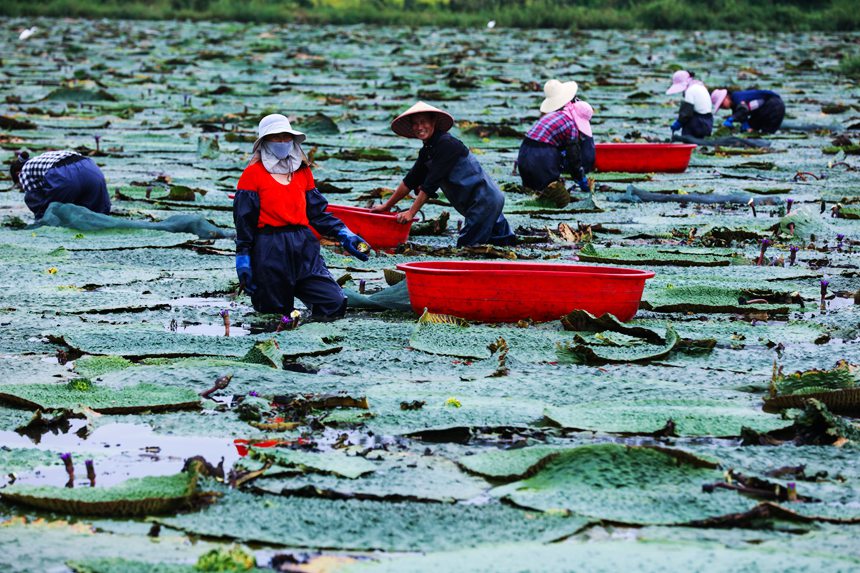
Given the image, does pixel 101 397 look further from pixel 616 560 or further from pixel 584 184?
pixel 584 184

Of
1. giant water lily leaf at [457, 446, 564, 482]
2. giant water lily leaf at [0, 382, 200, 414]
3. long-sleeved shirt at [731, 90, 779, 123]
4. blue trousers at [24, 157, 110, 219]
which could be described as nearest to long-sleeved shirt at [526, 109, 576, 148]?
blue trousers at [24, 157, 110, 219]

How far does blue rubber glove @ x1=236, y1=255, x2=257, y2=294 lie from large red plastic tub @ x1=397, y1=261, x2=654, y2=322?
56 centimetres

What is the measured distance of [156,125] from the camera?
11703mm

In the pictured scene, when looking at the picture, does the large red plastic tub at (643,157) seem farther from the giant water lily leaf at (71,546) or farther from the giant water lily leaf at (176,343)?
the giant water lily leaf at (71,546)

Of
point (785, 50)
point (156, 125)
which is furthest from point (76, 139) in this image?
point (785, 50)

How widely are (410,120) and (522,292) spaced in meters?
1.82

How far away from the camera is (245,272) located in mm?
4629

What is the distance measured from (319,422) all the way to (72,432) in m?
0.63

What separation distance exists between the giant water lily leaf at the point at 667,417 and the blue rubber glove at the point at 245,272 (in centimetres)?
163

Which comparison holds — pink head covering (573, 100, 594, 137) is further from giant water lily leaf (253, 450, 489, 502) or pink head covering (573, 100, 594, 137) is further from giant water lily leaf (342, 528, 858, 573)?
giant water lily leaf (342, 528, 858, 573)

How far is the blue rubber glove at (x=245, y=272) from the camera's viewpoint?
464 centimetres

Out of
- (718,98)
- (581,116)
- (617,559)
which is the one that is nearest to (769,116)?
(718,98)

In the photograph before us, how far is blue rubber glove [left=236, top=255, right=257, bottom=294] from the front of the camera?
4.64 m

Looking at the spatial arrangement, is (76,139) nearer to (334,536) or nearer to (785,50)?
(334,536)
